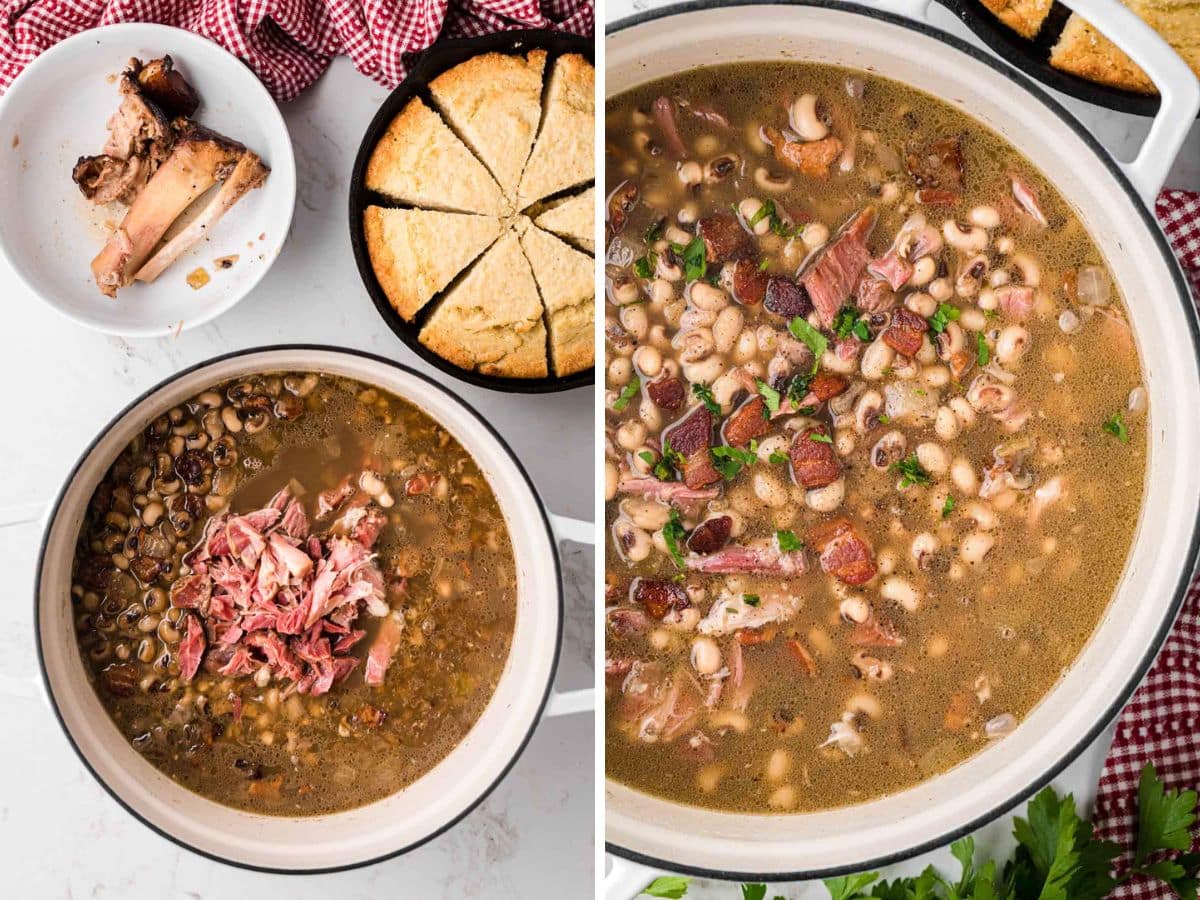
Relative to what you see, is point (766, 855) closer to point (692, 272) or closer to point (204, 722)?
point (692, 272)

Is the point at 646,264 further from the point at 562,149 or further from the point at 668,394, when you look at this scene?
the point at 562,149

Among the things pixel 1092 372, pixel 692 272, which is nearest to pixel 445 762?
pixel 692 272

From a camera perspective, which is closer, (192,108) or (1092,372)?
(1092,372)

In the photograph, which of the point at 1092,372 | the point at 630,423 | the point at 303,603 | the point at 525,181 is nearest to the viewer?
the point at 630,423

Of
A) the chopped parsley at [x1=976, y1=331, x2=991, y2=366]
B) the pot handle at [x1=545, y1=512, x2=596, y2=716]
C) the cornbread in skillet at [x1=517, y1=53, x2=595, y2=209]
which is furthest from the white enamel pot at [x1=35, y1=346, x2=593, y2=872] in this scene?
the chopped parsley at [x1=976, y1=331, x2=991, y2=366]

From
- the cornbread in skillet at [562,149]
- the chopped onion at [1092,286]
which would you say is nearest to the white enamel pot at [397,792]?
the cornbread in skillet at [562,149]

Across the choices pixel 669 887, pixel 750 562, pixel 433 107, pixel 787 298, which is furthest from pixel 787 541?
pixel 433 107
